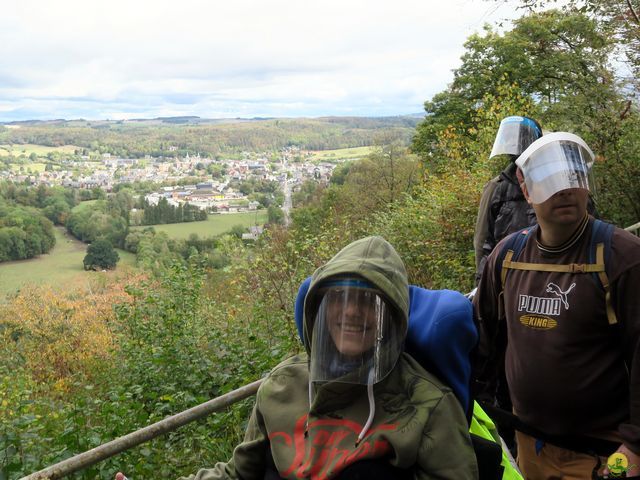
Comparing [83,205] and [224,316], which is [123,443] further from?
[83,205]

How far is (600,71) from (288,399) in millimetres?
10992

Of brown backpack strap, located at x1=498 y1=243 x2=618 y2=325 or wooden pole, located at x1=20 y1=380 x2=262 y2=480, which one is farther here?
wooden pole, located at x1=20 y1=380 x2=262 y2=480

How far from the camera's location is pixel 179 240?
4681 cm

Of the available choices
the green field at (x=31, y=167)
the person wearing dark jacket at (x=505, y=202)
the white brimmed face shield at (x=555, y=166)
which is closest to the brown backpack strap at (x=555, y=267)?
the white brimmed face shield at (x=555, y=166)

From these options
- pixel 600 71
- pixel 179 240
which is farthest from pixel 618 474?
pixel 179 240

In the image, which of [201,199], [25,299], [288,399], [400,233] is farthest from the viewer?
[201,199]

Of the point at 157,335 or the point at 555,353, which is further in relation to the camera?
the point at 157,335

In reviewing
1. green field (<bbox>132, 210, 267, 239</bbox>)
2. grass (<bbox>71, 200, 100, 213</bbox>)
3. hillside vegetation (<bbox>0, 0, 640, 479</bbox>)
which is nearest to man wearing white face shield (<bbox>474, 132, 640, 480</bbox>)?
hillside vegetation (<bbox>0, 0, 640, 479</bbox>)

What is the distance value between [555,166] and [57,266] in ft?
180

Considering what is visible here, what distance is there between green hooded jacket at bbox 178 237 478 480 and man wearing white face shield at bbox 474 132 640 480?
0.57 m

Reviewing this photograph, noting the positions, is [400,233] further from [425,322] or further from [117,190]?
[117,190]

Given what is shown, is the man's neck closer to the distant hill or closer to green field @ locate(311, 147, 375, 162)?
green field @ locate(311, 147, 375, 162)

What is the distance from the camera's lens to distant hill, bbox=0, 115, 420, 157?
90.3 metres

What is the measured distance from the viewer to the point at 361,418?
1.74m
